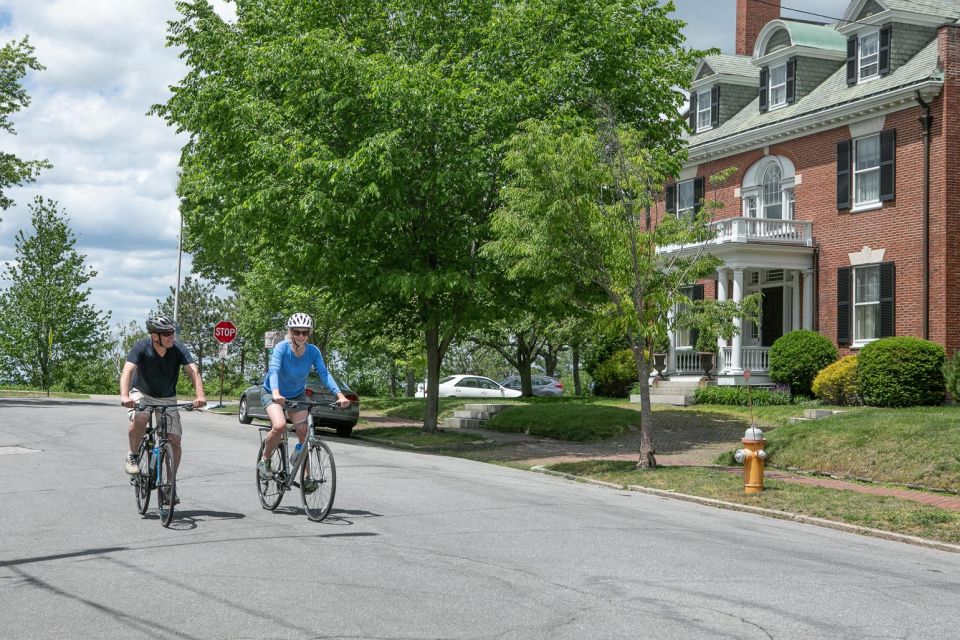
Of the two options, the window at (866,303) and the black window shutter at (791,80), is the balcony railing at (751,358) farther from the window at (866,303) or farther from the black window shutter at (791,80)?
the black window shutter at (791,80)

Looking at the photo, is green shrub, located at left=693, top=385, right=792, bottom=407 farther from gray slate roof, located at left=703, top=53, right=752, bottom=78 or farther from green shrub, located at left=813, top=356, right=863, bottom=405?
gray slate roof, located at left=703, top=53, right=752, bottom=78

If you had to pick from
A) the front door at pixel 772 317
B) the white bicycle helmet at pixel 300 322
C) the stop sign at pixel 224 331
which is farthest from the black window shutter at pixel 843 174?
the white bicycle helmet at pixel 300 322

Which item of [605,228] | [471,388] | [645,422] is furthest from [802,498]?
[471,388]

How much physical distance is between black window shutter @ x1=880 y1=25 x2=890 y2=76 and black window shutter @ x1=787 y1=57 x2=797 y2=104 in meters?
3.42

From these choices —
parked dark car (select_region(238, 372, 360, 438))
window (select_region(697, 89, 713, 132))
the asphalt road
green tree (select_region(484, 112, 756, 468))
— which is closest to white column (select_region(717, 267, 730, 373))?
window (select_region(697, 89, 713, 132))

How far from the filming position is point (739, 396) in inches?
1095

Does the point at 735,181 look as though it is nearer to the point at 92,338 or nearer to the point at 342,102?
the point at 342,102

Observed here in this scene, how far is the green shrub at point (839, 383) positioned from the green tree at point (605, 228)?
29.1 ft

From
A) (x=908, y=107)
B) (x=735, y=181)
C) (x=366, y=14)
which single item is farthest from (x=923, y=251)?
(x=366, y=14)

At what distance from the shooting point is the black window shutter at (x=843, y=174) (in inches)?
1107

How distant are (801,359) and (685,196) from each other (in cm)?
908

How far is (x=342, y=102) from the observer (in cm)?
2045

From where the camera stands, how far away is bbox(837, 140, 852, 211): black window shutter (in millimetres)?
28125

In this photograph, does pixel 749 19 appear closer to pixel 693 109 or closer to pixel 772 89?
pixel 693 109
